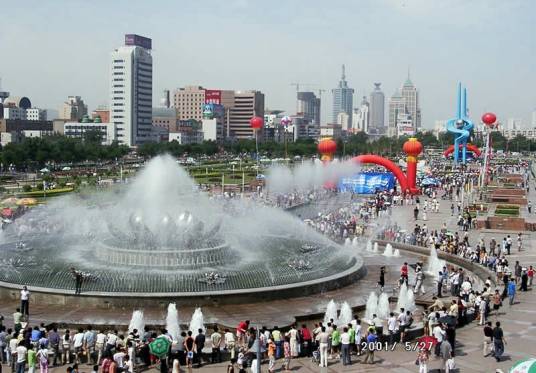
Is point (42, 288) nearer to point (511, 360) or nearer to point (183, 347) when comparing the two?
point (183, 347)

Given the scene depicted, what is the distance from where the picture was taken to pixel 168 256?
22.8 meters

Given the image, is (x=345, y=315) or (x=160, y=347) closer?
(x=160, y=347)

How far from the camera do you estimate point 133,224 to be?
2430 centimetres

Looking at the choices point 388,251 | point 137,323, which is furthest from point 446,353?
point 388,251

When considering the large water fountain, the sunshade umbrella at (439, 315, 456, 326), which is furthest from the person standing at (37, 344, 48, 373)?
the sunshade umbrella at (439, 315, 456, 326)

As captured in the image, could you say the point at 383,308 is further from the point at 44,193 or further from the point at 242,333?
the point at 44,193

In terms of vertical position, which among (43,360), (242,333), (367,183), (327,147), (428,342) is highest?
(327,147)

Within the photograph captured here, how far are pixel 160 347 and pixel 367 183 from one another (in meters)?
47.5

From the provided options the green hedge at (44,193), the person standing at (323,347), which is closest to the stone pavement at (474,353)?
the person standing at (323,347)

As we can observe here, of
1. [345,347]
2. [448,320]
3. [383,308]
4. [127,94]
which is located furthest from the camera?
[127,94]

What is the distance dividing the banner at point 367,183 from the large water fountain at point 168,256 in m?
28.7

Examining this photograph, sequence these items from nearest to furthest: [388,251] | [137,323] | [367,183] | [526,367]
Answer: [526,367] < [137,323] < [388,251] < [367,183]

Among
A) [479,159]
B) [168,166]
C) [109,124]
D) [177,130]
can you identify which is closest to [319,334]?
[168,166]

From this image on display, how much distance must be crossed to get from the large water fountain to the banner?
2867cm
